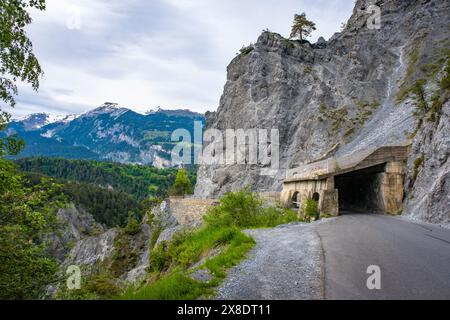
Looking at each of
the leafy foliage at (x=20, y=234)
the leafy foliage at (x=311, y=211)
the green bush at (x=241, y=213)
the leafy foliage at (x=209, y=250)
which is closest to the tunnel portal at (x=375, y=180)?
the leafy foliage at (x=311, y=211)

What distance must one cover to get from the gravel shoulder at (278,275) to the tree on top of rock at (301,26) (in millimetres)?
76318

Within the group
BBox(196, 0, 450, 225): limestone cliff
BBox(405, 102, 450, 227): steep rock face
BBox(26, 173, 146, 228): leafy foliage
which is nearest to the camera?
BBox(405, 102, 450, 227): steep rock face

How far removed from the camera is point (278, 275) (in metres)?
7.96

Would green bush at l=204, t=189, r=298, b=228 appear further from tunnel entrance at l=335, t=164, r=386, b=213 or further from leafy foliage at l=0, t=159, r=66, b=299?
leafy foliage at l=0, t=159, r=66, b=299

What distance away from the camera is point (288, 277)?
7.75 metres

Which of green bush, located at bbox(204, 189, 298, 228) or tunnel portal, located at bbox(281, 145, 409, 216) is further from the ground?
tunnel portal, located at bbox(281, 145, 409, 216)

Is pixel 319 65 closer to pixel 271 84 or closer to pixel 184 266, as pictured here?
pixel 271 84

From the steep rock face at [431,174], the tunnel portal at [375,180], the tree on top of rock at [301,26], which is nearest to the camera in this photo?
the steep rock face at [431,174]

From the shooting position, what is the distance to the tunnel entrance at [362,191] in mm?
24359

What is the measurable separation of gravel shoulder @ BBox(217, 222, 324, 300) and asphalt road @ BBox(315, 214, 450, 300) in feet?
1.07

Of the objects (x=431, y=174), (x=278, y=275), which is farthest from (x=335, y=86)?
(x=278, y=275)

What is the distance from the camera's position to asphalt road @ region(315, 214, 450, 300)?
21.3ft

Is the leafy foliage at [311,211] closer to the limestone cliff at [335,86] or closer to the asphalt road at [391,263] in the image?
the asphalt road at [391,263]

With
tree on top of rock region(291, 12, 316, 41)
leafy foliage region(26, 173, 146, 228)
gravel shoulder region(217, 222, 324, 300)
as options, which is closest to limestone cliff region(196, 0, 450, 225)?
tree on top of rock region(291, 12, 316, 41)
